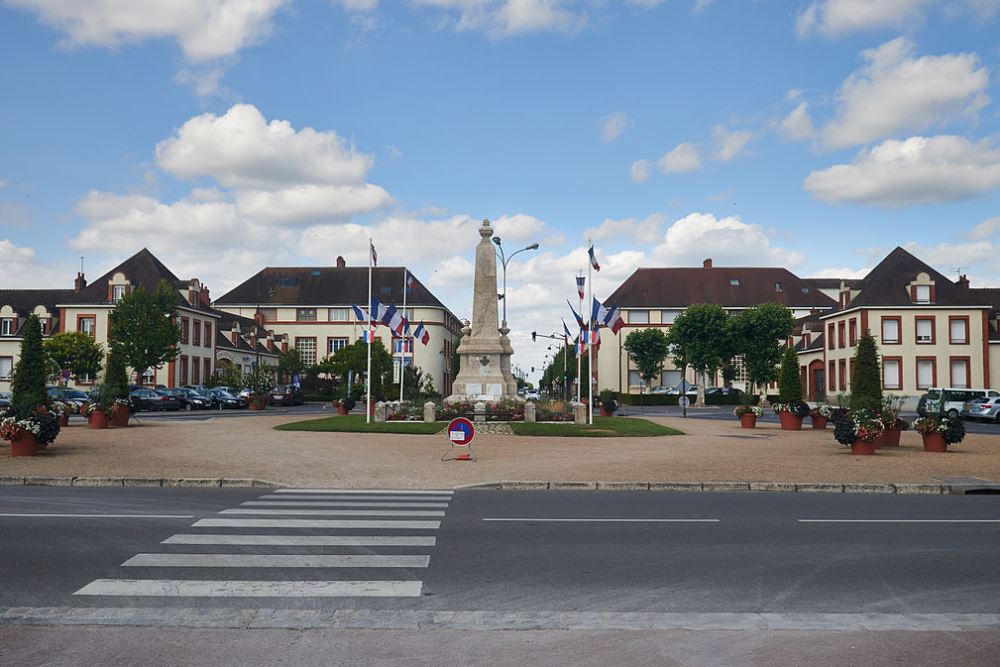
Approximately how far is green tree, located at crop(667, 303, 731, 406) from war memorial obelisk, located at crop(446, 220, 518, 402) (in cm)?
3777

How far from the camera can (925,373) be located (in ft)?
193

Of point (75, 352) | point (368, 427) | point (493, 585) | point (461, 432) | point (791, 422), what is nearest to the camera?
point (493, 585)

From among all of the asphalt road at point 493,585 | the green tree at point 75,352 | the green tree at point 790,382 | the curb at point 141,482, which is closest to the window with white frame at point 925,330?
the green tree at point 790,382

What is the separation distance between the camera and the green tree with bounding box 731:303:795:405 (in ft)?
220

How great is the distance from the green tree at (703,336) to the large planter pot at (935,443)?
48.3m

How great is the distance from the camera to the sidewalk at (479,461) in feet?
47.7

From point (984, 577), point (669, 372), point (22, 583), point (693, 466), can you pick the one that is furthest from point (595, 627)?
point (669, 372)

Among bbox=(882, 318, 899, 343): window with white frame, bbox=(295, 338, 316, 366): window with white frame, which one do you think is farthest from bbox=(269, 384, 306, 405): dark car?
bbox=(882, 318, 899, 343): window with white frame

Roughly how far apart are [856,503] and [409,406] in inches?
881

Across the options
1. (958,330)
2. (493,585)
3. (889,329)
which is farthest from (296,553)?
(958,330)

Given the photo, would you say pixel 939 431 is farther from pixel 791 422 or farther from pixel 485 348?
pixel 485 348

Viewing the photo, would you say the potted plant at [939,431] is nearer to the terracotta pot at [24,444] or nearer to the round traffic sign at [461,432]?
the round traffic sign at [461,432]

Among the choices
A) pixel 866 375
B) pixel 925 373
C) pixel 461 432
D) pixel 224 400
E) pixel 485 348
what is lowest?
pixel 224 400

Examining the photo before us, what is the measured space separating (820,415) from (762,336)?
3819 centimetres
